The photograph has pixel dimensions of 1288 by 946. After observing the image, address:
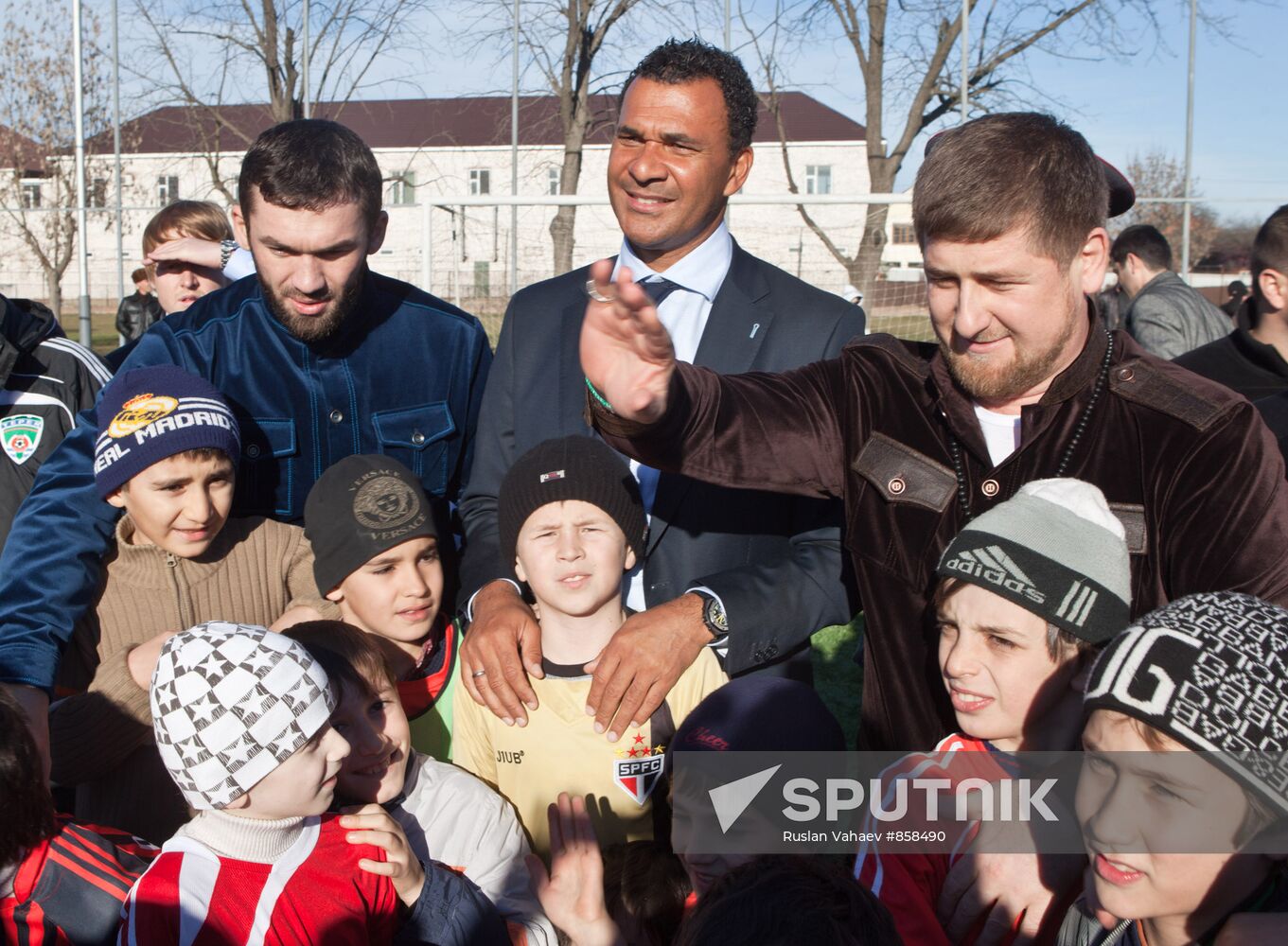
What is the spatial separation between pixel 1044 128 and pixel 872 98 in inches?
707

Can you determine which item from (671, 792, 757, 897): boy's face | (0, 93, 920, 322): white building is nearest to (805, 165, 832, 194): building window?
(0, 93, 920, 322): white building

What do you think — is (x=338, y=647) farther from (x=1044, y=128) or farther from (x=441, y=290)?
(x=441, y=290)

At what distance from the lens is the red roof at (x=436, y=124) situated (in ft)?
66.0

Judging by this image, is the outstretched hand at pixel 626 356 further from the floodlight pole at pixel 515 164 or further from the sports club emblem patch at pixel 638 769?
the floodlight pole at pixel 515 164

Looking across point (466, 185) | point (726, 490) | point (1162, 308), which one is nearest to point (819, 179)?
point (466, 185)

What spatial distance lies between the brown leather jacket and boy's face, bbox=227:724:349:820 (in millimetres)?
846

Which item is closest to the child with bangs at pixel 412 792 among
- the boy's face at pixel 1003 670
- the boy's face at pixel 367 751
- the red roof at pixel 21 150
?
the boy's face at pixel 367 751

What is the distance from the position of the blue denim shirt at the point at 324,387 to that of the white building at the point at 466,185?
6.67 meters

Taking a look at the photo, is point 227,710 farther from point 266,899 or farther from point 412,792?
point 412,792

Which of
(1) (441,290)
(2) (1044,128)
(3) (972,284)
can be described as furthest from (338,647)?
(1) (441,290)

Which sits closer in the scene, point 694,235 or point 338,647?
point 338,647

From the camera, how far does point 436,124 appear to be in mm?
33719

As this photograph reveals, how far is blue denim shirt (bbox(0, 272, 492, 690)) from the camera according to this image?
3.19m

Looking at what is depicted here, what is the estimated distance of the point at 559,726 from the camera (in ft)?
8.59
